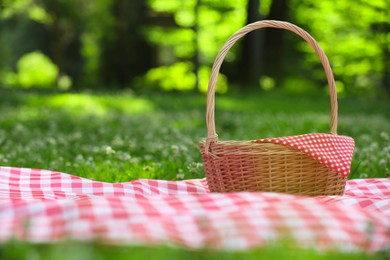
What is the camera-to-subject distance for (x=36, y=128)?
307 inches

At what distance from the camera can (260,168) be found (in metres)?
3.30

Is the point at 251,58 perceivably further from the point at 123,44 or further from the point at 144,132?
the point at 144,132

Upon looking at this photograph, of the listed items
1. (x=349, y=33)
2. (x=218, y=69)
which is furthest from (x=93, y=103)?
(x=349, y=33)

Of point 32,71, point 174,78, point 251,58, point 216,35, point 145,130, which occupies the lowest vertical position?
point 32,71

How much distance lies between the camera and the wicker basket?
3303mm

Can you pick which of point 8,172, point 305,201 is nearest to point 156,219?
point 305,201

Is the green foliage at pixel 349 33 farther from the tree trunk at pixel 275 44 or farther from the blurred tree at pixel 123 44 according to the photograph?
the blurred tree at pixel 123 44

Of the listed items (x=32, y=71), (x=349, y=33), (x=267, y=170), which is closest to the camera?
(x=267, y=170)

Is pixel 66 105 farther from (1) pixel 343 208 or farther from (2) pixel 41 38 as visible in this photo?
(2) pixel 41 38

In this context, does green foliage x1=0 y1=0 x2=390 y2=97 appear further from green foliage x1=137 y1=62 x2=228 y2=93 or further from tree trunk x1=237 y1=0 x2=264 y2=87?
tree trunk x1=237 y1=0 x2=264 y2=87

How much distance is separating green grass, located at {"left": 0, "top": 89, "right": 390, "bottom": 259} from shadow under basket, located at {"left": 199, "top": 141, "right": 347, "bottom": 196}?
0.96m

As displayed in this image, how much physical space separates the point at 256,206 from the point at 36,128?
5.71 metres

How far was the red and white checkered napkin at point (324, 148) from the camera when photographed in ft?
10.7

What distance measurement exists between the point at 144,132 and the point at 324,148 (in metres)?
4.22
